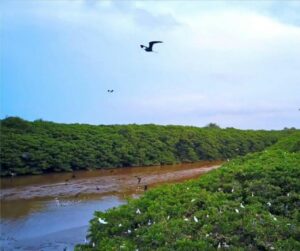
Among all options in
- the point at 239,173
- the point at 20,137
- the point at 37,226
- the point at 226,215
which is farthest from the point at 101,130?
the point at 226,215

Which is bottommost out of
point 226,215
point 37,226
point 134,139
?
point 37,226

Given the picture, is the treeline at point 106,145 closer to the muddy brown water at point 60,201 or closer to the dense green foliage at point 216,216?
the muddy brown water at point 60,201

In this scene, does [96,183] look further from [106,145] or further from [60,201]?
[106,145]

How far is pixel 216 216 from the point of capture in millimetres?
6582

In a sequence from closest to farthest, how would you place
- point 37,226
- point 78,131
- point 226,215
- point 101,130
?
1. point 226,215
2. point 37,226
3. point 78,131
4. point 101,130

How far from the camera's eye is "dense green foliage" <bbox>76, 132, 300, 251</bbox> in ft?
20.0

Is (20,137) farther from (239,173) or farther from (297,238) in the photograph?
(297,238)

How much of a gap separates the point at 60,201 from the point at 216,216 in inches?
363

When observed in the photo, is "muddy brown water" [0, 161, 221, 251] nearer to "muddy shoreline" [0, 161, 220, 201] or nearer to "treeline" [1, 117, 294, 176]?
"muddy shoreline" [0, 161, 220, 201]

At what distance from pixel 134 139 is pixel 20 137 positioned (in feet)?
27.6

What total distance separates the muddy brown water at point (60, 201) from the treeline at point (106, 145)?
791mm

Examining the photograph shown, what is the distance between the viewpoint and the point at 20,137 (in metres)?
22.0

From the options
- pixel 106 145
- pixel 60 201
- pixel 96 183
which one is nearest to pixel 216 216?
pixel 60 201

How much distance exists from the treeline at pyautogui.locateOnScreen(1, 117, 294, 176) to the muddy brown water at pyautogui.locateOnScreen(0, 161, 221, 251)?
79 cm
